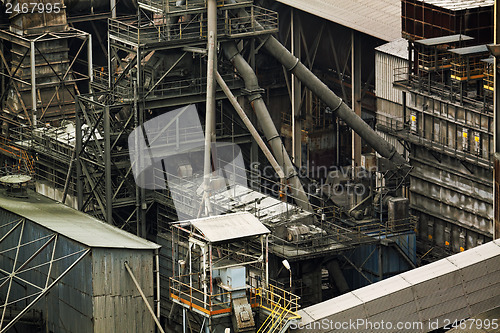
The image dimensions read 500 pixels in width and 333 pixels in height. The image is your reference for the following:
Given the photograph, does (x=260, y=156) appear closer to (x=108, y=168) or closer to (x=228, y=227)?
(x=108, y=168)

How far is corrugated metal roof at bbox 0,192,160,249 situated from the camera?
51.8 m

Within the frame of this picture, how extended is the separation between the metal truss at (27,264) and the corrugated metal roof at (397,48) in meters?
19.6

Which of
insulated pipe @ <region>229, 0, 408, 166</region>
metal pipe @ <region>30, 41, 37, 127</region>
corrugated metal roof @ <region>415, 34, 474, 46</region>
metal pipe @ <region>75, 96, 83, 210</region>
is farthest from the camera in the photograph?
metal pipe @ <region>30, 41, 37, 127</region>

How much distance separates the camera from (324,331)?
4788 centimetres

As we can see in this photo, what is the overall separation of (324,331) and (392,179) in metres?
17.0

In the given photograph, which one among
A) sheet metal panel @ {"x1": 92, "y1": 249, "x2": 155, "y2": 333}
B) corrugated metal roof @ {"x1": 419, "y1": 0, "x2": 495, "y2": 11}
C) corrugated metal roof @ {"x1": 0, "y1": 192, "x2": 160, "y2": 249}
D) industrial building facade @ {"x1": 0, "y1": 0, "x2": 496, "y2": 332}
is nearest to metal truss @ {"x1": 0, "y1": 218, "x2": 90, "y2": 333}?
industrial building facade @ {"x1": 0, "y1": 0, "x2": 496, "y2": 332}

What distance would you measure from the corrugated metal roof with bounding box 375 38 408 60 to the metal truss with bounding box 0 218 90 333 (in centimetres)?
1963

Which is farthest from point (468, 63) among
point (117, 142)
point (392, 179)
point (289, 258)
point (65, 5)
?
point (65, 5)

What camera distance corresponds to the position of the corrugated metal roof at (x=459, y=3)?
62.3m

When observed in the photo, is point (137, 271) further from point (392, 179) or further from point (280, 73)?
point (280, 73)

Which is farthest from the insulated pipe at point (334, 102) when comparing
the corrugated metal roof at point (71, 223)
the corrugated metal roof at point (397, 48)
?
the corrugated metal roof at point (71, 223)

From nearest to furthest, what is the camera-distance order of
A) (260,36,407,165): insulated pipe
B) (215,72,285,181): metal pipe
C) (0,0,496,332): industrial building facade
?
(0,0,496,332): industrial building facade, (215,72,285,181): metal pipe, (260,36,407,165): insulated pipe

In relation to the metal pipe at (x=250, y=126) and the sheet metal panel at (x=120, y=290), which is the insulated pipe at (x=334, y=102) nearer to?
the metal pipe at (x=250, y=126)

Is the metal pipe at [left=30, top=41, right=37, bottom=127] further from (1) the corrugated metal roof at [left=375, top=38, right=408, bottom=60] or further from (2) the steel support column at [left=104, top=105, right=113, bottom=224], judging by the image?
(1) the corrugated metal roof at [left=375, top=38, right=408, bottom=60]
